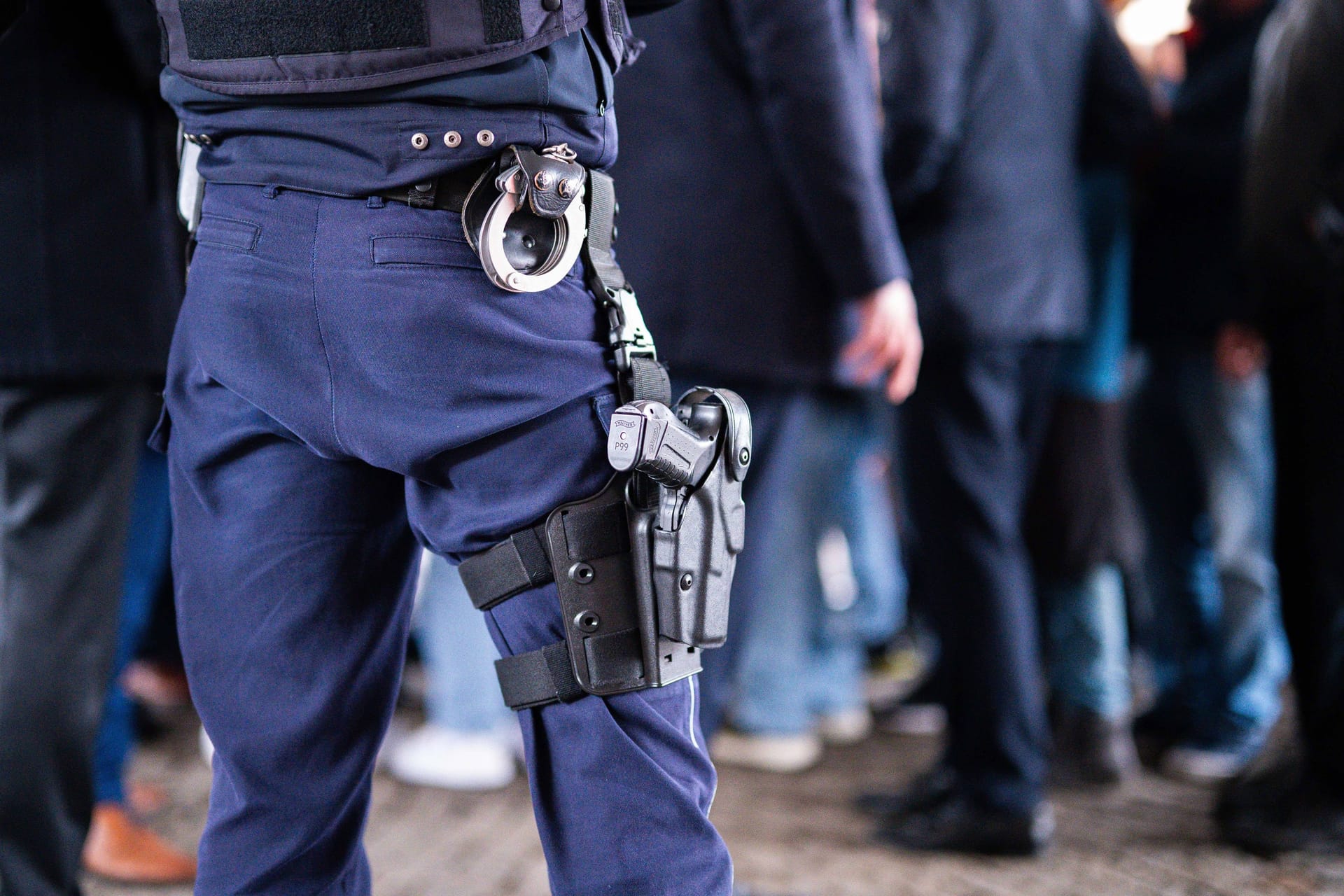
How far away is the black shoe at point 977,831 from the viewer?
2.33 metres

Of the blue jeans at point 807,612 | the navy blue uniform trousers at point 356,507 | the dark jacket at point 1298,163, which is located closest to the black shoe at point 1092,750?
the blue jeans at point 807,612

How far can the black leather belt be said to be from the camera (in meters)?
0.98

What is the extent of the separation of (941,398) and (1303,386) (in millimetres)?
628

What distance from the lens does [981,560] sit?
2352 millimetres

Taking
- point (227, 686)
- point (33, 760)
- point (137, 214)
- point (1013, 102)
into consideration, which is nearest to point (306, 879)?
point (227, 686)

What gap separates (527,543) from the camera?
0.99 meters

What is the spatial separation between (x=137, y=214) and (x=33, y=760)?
782mm

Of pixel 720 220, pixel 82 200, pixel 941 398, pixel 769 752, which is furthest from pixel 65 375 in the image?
pixel 769 752

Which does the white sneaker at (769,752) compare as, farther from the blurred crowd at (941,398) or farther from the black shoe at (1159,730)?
the black shoe at (1159,730)

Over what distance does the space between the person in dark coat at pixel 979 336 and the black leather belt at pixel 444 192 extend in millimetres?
1479

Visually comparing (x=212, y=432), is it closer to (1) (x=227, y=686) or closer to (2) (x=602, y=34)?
(1) (x=227, y=686)

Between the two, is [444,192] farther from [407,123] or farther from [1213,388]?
[1213,388]

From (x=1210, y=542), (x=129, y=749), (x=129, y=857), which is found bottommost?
(x=129, y=857)

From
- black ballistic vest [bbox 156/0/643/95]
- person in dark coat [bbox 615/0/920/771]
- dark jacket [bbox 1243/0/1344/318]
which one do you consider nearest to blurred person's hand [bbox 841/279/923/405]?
person in dark coat [bbox 615/0/920/771]
